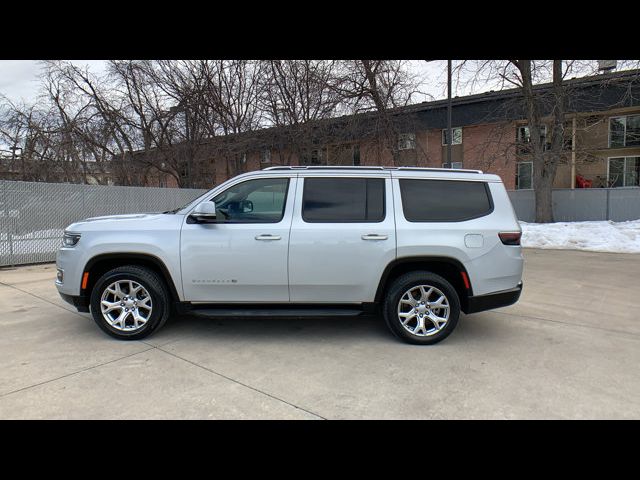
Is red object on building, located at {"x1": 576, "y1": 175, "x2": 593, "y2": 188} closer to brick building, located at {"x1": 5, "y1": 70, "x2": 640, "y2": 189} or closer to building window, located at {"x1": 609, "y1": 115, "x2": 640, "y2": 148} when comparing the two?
brick building, located at {"x1": 5, "y1": 70, "x2": 640, "y2": 189}

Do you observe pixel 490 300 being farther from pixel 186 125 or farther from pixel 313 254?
pixel 186 125

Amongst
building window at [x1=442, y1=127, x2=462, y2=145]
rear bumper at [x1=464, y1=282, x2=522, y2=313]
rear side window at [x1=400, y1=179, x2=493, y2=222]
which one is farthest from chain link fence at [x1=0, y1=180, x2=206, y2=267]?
building window at [x1=442, y1=127, x2=462, y2=145]

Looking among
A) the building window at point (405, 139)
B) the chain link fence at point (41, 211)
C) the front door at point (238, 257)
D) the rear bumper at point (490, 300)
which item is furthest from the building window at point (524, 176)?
the front door at point (238, 257)

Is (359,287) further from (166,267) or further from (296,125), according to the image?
(296,125)

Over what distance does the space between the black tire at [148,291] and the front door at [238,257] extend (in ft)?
1.03

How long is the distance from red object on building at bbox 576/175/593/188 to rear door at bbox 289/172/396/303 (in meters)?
25.3

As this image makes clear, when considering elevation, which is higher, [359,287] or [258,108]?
[258,108]

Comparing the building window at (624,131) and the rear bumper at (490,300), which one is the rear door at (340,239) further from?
the building window at (624,131)

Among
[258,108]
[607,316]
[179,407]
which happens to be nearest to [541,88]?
[258,108]

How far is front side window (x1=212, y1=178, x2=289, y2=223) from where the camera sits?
171 inches

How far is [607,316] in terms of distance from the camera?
5363 millimetres

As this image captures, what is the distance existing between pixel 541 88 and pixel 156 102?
20.7 meters

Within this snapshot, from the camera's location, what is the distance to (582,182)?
23.9 meters
